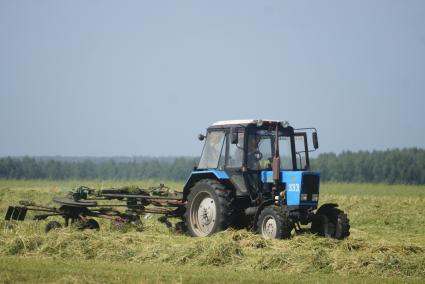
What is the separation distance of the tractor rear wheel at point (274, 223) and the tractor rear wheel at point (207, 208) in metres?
0.93

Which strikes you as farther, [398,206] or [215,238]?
[398,206]

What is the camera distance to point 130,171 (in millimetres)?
87875

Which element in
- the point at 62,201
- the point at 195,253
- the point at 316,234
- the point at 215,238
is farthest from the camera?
the point at 62,201

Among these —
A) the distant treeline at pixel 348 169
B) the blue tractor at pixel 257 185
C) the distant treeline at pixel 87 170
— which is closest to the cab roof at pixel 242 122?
the blue tractor at pixel 257 185

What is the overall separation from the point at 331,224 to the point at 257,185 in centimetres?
174

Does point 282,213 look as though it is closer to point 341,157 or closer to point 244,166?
point 244,166

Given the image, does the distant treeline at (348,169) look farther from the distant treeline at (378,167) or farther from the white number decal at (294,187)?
the white number decal at (294,187)

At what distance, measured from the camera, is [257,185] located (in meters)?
15.8

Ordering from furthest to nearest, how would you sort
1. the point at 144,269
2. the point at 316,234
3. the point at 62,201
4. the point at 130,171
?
the point at 130,171 → the point at 62,201 → the point at 316,234 → the point at 144,269

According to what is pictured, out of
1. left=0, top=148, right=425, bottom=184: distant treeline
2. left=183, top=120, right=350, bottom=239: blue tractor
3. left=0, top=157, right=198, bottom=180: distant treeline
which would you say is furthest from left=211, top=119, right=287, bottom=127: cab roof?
left=0, top=157, right=198, bottom=180: distant treeline

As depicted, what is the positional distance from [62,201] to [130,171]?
71.3 meters

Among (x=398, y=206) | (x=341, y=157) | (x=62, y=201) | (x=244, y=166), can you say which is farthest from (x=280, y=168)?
(x=341, y=157)

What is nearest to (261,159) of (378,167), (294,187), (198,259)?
(294,187)

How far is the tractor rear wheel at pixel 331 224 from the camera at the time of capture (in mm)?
15172
